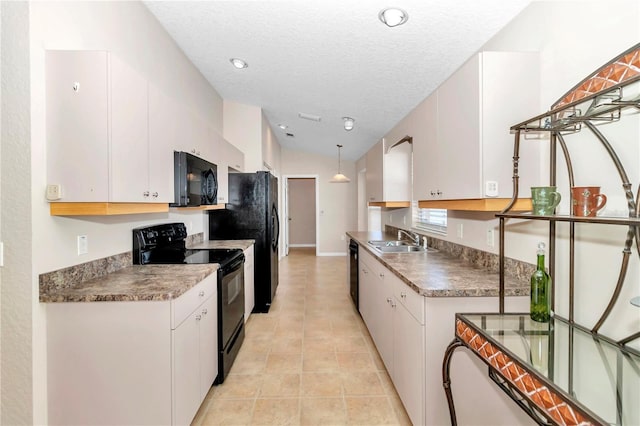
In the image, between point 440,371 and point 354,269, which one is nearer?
point 440,371

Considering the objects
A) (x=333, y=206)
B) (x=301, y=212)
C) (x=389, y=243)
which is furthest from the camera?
(x=301, y=212)

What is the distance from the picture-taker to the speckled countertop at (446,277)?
1575 millimetres

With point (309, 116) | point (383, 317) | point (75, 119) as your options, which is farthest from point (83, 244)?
point (309, 116)

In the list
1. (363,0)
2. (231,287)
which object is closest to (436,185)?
(363,0)

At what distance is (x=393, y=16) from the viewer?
75.0 inches

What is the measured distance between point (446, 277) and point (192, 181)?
6.28 feet

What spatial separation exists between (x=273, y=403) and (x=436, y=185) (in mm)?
1869

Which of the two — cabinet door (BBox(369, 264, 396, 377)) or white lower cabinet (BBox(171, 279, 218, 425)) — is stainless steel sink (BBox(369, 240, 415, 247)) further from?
white lower cabinet (BBox(171, 279, 218, 425))

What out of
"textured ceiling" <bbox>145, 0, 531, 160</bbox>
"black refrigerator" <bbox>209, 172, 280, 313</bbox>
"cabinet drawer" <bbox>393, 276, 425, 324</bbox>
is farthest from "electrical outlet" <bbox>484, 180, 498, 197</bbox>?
"black refrigerator" <bbox>209, 172, 280, 313</bbox>

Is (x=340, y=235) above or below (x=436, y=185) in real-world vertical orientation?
below

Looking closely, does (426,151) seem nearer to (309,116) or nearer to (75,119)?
(75,119)

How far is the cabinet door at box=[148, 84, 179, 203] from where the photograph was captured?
1.85m

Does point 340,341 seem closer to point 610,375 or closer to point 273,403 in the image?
point 273,403

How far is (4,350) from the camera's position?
4.64 ft
